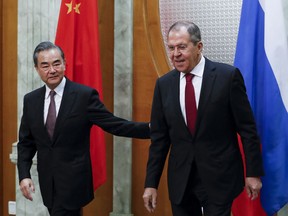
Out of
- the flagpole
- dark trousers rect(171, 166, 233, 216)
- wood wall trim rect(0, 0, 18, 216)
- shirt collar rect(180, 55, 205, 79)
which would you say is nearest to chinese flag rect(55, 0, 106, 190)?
the flagpole

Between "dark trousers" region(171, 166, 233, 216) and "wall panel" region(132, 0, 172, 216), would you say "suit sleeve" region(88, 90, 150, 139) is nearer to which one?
"dark trousers" region(171, 166, 233, 216)

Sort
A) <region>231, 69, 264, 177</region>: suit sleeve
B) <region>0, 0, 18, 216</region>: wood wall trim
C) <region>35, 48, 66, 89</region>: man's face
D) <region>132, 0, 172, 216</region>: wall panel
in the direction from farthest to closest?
<region>0, 0, 18, 216</region>: wood wall trim < <region>132, 0, 172, 216</region>: wall panel < <region>35, 48, 66, 89</region>: man's face < <region>231, 69, 264, 177</region>: suit sleeve

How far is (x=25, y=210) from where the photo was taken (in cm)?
412

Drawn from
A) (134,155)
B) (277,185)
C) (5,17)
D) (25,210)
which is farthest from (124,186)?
(5,17)

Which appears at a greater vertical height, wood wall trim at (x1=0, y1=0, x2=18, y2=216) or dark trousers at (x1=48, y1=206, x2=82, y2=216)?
wood wall trim at (x1=0, y1=0, x2=18, y2=216)

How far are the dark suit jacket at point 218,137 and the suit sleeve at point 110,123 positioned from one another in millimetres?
422

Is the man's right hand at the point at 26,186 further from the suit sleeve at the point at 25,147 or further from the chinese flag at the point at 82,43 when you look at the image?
the chinese flag at the point at 82,43

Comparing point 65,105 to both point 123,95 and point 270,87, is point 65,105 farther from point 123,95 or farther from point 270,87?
point 270,87

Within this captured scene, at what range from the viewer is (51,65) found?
10.1ft

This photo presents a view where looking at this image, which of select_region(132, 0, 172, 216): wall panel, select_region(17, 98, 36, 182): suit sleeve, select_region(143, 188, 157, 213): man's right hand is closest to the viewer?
select_region(143, 188, 157, 213): man's right hand

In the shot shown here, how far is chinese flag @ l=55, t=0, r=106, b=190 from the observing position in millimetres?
3676

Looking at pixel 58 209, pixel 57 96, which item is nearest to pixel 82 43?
pixel 57 96

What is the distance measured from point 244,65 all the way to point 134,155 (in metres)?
1.20

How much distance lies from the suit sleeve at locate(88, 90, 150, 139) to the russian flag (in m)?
0.63
